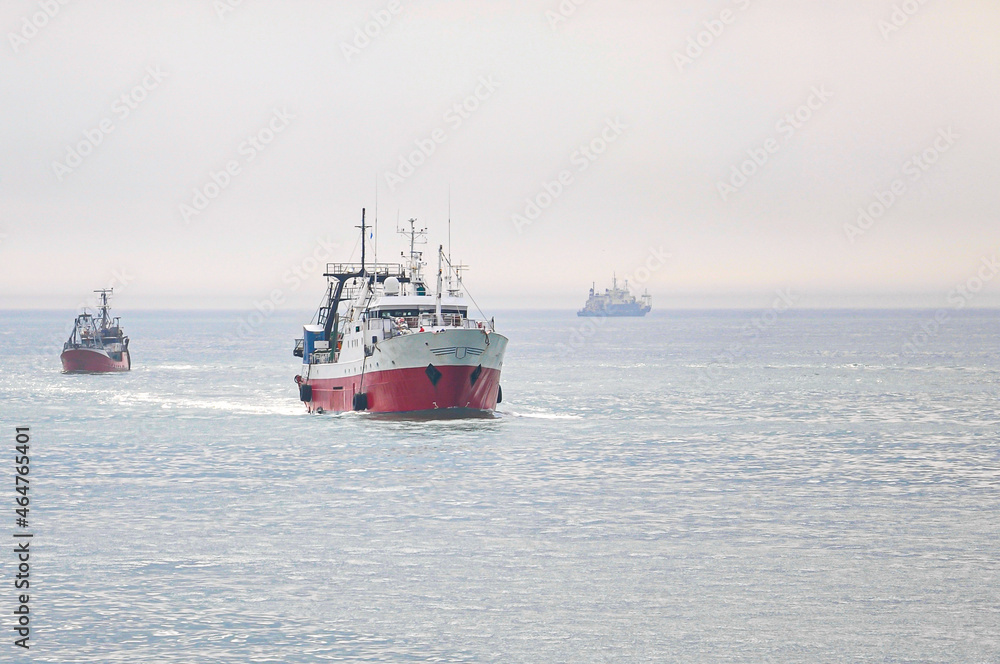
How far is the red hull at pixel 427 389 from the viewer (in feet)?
210

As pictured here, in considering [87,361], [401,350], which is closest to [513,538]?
[401,350]

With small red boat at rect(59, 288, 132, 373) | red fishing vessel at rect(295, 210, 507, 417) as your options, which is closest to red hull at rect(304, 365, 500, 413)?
red fishing vessel at rect(295, 210, 507, 417)

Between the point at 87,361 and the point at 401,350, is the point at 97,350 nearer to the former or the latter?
the point at 87,361

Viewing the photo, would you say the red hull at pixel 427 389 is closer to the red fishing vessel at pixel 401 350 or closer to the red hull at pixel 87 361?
the red fishing vessel at pixel 401 350

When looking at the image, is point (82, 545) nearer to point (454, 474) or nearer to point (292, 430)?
point (454, 474)

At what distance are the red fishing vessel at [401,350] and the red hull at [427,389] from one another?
54 mm

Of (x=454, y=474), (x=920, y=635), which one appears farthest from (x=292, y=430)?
(x=920, y=635)

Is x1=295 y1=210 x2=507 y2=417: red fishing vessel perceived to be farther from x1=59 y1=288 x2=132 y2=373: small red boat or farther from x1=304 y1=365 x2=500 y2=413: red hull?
x1=59 y1=288 x2=132 y2=373: small red boat

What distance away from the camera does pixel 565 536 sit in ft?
112

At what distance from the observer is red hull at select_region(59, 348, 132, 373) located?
419 feet

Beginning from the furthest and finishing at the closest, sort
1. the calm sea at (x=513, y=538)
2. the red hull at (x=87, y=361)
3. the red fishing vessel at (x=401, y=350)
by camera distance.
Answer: the red hull at (x=87, y=361), the red fishing vessel at (x=401, y=350), the calm sea at (x=513, y=538)

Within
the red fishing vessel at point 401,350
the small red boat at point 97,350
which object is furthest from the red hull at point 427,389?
the small red boat at point 97,350

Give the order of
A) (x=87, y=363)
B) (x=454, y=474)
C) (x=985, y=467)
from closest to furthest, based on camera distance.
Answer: (x=454, y=474) → (x=985, y=467) → (x=87, y=363)

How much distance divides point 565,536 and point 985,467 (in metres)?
24.5
